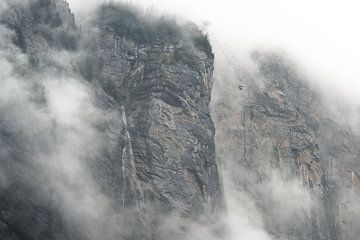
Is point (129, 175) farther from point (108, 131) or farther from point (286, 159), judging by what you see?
point (286, 159)

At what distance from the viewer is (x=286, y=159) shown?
14750cm

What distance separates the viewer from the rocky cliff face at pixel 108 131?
111125mm

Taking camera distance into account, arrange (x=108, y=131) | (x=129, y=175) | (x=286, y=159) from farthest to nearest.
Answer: (x=286, y=159)
(x=108, y=131)
(x=129, y=175)

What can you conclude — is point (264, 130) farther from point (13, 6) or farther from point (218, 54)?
point (13, 6)

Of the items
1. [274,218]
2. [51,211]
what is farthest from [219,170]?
[51,211]

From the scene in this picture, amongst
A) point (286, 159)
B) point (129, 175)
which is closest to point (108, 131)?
point (129, 175)

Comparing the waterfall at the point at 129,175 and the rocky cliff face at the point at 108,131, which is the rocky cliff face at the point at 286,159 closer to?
the rocky cliff face at the point at 108,131

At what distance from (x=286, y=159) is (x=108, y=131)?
35.9 metres

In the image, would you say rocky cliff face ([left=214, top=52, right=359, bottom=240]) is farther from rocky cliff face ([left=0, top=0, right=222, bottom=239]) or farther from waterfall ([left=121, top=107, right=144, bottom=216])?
waterfall ([left=121, top=107, right=144, bottom=216])

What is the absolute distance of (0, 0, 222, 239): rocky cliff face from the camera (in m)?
111

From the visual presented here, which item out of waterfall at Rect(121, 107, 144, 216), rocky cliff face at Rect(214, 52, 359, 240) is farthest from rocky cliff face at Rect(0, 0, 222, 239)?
rocky cliff face at Rect(214, 52, 359, 240)

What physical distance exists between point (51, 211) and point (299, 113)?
57465 mm

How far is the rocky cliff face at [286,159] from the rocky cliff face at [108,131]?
1359cm

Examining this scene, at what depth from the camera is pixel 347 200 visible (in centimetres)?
15075
